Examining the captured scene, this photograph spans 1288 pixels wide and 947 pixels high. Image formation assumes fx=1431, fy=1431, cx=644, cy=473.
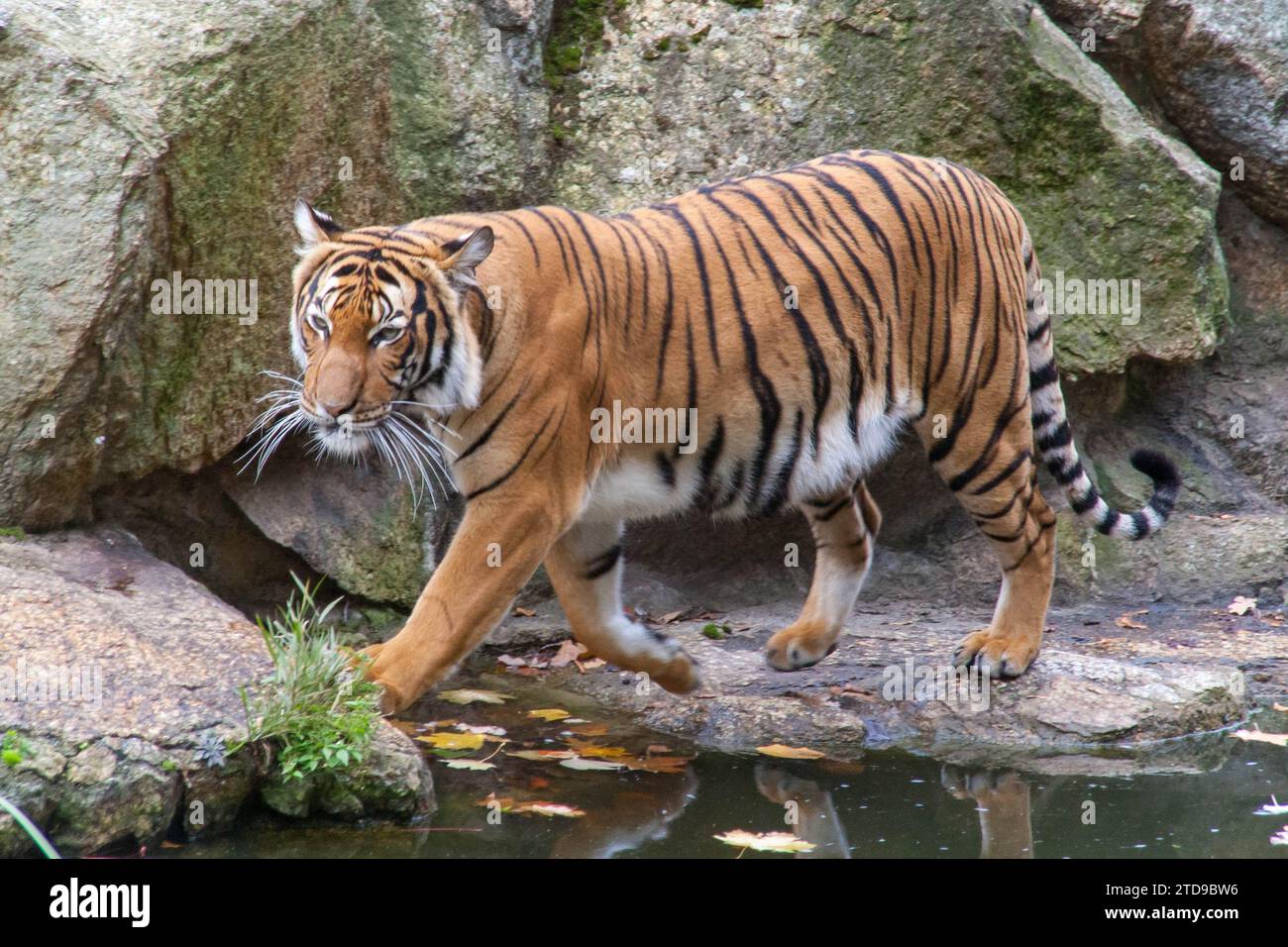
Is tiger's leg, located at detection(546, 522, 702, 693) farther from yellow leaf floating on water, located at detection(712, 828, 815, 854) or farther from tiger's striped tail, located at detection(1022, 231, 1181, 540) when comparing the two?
tiger's striped tail, located at detection(1022, 231, 1181, 540)

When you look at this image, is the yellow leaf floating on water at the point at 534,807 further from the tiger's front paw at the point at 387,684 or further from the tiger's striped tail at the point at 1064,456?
the tiger's striped tail at the point at 1064,456

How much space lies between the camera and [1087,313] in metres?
6.39

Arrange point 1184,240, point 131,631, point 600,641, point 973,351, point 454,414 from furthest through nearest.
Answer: point 1184,240, point 973,351, point 600,641, point 454,414, point 131,631

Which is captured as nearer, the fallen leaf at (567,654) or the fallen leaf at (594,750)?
the fallen leaf at (594,750)

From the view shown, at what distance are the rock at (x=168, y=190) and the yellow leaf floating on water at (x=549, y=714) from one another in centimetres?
152

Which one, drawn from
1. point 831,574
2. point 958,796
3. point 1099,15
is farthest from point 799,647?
point 1099,15

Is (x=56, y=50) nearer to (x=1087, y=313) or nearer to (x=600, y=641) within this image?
(x=600, y=641)

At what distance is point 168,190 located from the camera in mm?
4844

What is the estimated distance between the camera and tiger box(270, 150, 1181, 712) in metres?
4.10

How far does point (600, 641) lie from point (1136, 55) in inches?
166

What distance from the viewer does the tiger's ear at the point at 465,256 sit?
4.05 meters

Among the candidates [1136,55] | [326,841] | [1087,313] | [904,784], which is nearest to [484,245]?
[326,841]

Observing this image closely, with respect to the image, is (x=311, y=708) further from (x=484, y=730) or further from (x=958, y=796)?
(x=958, y=796)

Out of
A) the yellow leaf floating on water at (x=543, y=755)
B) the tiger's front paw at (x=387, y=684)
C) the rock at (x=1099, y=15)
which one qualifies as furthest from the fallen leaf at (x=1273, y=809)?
the rock at (x=1099, y=15)
